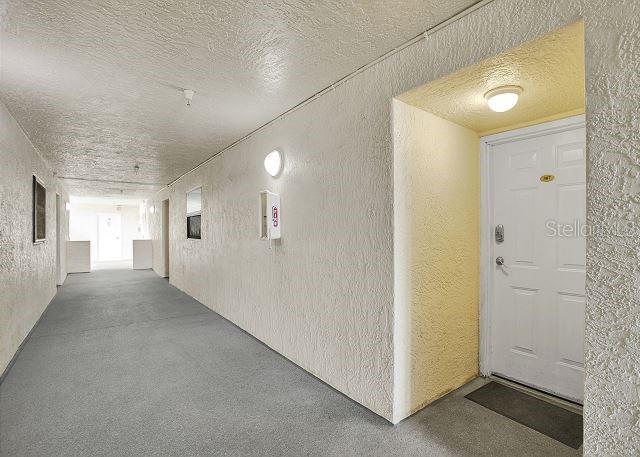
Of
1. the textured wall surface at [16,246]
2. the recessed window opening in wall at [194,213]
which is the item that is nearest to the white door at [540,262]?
the textured wall surface at [16,246]

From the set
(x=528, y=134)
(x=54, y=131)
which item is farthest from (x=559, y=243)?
(x=54, y=131)

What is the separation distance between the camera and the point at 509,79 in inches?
66.4

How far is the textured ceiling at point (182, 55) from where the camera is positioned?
1.54m

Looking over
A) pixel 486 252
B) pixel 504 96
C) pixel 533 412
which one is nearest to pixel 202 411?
→ pixel 533 412

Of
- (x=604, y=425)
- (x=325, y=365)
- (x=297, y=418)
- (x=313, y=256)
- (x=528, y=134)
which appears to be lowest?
(x=297, y=418)

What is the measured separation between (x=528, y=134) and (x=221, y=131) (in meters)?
2.80

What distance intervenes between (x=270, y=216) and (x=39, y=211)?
Result: 3371 mm

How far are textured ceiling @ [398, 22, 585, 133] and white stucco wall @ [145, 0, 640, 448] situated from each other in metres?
0.07

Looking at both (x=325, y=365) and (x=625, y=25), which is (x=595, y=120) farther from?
(x=325, y=365)

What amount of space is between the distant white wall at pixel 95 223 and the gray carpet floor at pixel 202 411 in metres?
10.9

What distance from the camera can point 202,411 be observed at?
211cm

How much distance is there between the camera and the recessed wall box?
9.48 ft

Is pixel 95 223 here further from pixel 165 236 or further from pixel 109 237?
pixel 165 236

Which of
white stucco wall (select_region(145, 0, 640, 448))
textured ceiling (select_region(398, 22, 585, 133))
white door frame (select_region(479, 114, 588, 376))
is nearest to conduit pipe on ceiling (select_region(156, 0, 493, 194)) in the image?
white stucco wall (select_region(145, 0, 640, 448))
